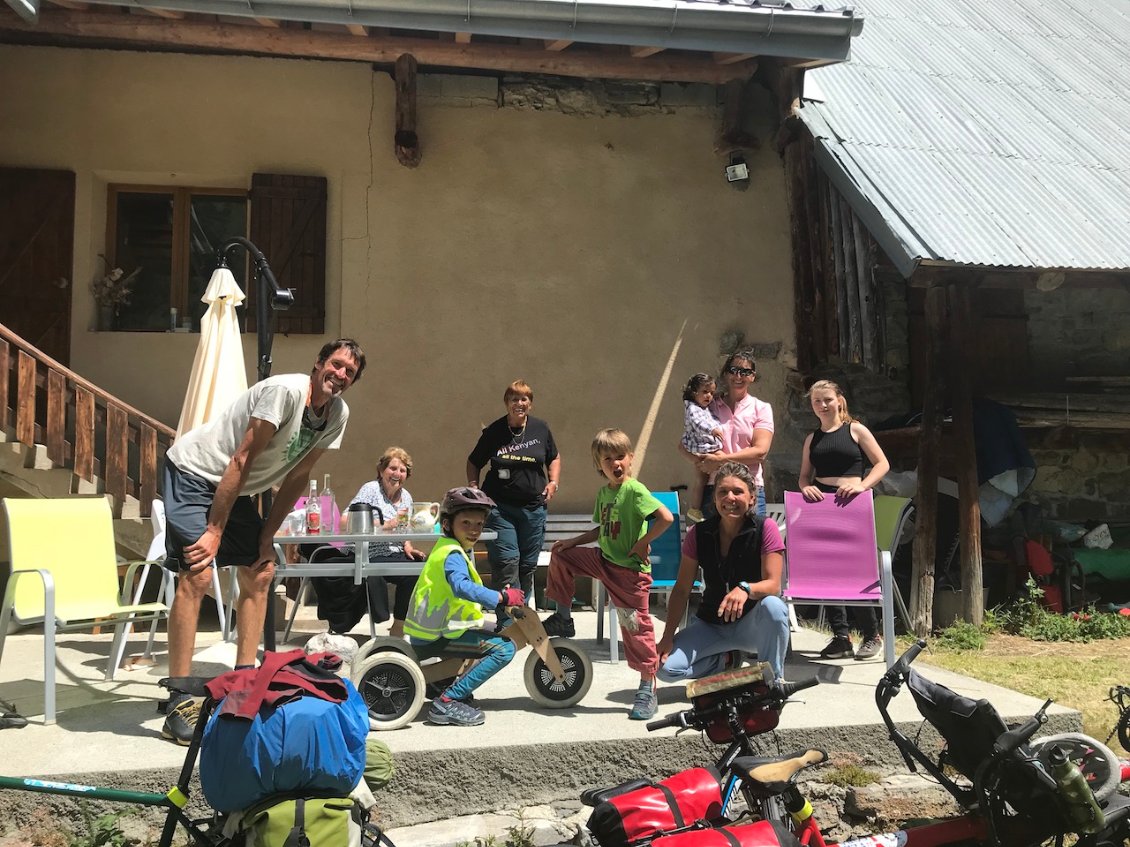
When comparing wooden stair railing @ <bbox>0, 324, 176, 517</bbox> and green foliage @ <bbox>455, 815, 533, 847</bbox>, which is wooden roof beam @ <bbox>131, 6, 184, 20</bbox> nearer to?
wooden stair railing @ <bbox>0, 324, 176, 517</bbox>

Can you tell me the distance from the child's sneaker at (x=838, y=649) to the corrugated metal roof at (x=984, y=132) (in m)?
2.43

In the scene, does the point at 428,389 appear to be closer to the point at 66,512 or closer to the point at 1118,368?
the point at 66,512

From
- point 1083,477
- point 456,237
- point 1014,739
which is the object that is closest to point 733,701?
point 1014,739

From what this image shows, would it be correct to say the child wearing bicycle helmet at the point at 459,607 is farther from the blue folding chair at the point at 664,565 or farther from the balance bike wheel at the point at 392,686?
the blue folding chair at the point at 664,565

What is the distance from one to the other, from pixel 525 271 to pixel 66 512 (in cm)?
425


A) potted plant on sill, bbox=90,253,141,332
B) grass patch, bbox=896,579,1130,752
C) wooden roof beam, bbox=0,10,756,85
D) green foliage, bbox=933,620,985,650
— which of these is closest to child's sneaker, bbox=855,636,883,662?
grass patch, bbox=896,579,1130,752

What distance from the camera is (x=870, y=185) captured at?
22.9ft

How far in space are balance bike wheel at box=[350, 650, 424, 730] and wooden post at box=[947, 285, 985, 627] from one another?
4370 mm

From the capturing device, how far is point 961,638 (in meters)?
6.34

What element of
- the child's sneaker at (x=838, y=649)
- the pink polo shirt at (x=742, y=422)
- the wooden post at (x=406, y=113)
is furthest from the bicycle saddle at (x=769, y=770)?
the wooden post at (x=406, y=113)

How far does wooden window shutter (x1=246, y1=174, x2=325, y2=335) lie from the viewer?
7.60m

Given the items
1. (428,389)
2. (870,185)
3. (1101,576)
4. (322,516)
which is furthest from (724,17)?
(1101,576)

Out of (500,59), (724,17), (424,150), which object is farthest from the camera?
(424,150)

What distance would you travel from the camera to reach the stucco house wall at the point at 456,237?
7559 mm
